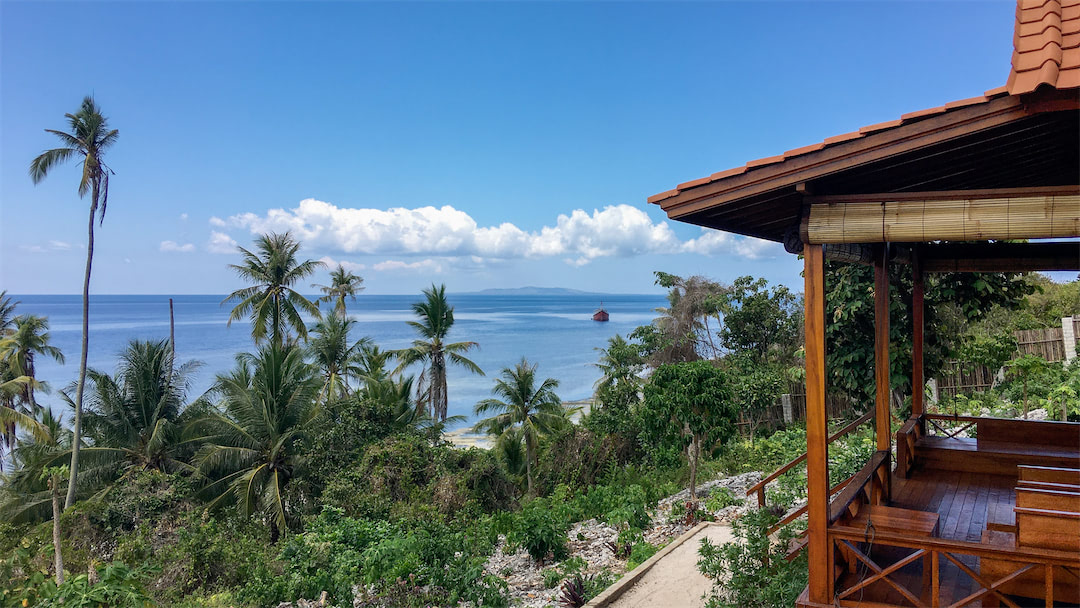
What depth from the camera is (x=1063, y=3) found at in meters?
3.30

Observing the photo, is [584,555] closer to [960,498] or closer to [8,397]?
[960,498]

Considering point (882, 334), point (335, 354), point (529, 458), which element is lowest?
point (529, 458)

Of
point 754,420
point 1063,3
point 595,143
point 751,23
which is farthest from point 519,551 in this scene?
point 595,143

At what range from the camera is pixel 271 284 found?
2592cm

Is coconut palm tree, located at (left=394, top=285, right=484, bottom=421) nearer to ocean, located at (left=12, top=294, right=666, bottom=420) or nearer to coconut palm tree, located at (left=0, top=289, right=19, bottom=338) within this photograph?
coconut palm tree, located at (left=0, top=289, right=19, bottom=338)

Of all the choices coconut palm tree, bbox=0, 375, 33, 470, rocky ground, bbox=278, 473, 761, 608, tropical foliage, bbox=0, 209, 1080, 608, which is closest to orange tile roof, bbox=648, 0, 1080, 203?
tropical foliage, bbox=0, 209, 1080, 608

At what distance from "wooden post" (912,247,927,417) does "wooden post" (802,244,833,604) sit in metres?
3.59

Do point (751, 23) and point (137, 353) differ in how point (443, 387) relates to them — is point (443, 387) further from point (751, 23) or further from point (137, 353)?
point (751, 23)

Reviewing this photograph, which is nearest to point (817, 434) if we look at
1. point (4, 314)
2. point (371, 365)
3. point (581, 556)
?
point (581, 556)

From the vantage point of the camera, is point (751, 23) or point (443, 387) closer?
point (751, 23)

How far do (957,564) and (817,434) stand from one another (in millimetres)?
982

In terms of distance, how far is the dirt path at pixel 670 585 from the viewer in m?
6.18

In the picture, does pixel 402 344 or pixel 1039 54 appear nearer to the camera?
pixel 1039 54

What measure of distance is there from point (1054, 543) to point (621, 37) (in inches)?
1191
